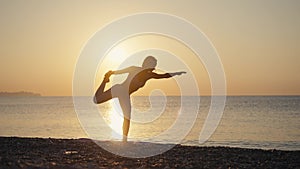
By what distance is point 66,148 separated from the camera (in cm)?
1472

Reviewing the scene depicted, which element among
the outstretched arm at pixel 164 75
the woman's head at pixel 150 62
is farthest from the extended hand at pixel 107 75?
the outstretched arm at pixel 164 75

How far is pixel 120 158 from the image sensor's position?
41.6 feet

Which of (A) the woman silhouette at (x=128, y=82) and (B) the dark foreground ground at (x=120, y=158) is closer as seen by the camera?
(B) the dark foreground ground at (x=120, y=158)

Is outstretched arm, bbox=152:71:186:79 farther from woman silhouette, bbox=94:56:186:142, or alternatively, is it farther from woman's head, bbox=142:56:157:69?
woman's head, bbox=142:56:157:69

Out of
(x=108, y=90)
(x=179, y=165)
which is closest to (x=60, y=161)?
(x=179, y=165)

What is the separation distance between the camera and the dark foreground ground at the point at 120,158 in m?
11.3

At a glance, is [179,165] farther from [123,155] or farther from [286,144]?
[286,144]

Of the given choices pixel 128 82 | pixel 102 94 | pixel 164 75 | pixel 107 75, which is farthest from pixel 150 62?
pixel 102 94

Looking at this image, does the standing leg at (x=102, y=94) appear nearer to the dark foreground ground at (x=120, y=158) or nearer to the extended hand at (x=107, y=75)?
the extended hand at (x=107, y=75)

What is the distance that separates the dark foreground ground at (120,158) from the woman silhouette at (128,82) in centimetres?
152

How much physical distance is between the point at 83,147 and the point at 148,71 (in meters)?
3.08

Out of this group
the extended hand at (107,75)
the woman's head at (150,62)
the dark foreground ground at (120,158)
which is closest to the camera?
the dark foreground ground at (120,158)

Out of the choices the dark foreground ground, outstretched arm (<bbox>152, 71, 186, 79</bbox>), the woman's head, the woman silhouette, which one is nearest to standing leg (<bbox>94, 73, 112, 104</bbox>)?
the woman silhouette

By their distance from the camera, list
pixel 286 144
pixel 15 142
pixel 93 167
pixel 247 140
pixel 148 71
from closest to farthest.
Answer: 1. pixel 93 167
2. pixel 148 71
3. pixel 15 142
4. pixel 286 144
5. pixel 247 140
